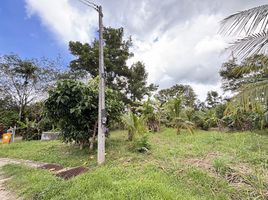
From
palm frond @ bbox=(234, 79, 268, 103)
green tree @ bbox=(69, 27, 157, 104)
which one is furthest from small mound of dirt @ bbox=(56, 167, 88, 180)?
green tree @ bbox=(69, 27, 157, 104)

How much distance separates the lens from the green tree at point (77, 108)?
20.7 feet

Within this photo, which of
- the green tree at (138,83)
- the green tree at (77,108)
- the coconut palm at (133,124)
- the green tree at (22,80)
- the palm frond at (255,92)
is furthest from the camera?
the green tree at (138,83)

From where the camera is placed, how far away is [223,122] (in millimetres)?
12750

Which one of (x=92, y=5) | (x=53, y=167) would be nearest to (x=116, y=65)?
(x=92, y=5)

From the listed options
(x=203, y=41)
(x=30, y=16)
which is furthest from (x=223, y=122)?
(x=30, y=16)

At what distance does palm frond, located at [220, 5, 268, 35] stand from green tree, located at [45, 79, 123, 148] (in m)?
3.76

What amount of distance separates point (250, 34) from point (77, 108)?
4.40m

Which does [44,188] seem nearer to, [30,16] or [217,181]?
[217,181]

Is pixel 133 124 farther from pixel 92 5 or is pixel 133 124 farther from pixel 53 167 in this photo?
pixel 92 5

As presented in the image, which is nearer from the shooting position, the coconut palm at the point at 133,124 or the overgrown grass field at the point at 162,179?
the overgrown grass field at the point at 162,179

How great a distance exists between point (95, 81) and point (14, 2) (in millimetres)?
3441

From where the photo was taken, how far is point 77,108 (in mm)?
6230

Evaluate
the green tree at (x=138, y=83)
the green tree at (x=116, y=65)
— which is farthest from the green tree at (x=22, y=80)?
the green tree at (x=138, y=83)

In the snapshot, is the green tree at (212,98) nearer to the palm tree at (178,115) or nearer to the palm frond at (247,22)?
the palm tree at (178,115)
